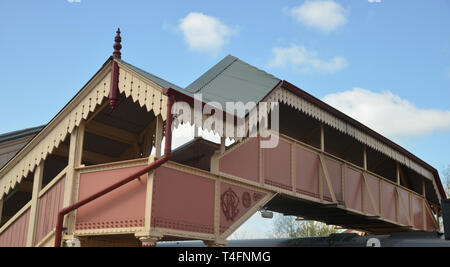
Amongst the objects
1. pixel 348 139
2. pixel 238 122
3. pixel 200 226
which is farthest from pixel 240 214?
pixel 348 139

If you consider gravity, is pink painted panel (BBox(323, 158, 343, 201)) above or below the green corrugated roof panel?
below

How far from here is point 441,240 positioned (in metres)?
16.1

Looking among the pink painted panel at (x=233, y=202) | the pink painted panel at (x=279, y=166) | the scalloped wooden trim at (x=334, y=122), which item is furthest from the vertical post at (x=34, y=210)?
the scalloped wooden trim at (x=334, y=122)

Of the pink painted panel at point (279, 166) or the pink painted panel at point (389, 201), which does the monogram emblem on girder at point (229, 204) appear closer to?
the pink painted panel at point (279, 166)

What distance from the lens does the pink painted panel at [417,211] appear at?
75.2 feet

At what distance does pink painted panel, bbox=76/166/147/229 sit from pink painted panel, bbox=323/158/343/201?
6924 mm

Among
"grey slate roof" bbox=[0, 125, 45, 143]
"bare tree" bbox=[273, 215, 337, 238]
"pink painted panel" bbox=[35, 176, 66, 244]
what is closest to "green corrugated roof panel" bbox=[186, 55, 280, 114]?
"pink painted panel" bbox=[35, 176, 66, 244]

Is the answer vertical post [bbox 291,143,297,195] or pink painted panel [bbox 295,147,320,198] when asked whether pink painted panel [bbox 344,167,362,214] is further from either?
vertical post [bbox 291,143,297,195]

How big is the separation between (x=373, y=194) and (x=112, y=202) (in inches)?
419

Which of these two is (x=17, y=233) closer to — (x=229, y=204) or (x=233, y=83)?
(x=229, y=204)

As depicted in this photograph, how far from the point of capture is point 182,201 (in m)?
11.9

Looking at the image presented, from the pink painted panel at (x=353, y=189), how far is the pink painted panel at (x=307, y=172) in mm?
1794

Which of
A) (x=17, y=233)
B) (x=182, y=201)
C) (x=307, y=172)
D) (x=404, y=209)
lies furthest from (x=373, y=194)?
(x=17, y=233)

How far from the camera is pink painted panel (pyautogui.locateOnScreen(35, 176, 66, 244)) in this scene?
42.1ft
